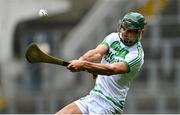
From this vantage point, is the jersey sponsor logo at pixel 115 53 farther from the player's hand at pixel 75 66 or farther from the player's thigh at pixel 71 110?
the player's hand at pixel 75 66

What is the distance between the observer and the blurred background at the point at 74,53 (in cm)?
1878

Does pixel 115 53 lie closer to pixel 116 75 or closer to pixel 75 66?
pixel 116 75

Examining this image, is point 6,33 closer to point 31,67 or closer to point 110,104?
point 31,67

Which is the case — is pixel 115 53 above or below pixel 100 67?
above

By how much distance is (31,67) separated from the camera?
61.6 feet

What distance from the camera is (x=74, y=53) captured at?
1948 centimetres

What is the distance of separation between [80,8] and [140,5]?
1.74 meters

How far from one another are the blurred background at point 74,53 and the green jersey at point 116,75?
7073 millimetres

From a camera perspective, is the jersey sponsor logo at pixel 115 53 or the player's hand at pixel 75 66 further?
the jersey sponsor logo at pixel 115 53

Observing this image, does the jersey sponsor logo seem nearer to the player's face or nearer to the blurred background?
the player's face

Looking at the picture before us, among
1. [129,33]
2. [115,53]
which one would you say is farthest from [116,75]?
[129,33]

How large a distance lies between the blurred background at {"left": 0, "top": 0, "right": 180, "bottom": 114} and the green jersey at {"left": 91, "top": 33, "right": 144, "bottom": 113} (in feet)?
23.2

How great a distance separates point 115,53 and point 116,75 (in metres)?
0.25

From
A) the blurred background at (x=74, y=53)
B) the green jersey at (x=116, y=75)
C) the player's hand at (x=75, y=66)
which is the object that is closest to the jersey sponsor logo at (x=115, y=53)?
the green jersey at (x=116, y=75)
